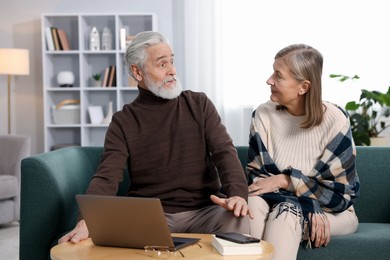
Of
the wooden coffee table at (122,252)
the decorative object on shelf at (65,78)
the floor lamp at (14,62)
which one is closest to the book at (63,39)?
the decorative object on shelf at (65,78)

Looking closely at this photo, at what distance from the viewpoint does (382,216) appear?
3.21m

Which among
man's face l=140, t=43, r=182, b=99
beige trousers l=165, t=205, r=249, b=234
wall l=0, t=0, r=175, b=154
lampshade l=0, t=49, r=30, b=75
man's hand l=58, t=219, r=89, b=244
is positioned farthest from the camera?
wall l=0, t=0, r=175, b=154

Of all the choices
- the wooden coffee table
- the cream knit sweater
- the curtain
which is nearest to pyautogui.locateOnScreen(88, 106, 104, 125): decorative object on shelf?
the curtain

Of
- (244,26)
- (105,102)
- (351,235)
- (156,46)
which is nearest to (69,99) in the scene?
(105,102)

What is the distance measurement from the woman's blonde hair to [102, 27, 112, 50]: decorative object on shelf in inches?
157

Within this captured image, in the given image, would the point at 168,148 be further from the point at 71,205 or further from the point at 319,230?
the point at 319,230

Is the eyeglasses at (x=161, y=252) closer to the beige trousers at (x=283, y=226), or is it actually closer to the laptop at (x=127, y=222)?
the laptop at (x=127, y=222)

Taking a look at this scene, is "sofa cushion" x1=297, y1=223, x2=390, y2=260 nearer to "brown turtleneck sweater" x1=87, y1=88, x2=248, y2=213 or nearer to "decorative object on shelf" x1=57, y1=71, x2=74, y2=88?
"brown turtleneck sweater" x1=87, y1=88, x2=248, y2=213

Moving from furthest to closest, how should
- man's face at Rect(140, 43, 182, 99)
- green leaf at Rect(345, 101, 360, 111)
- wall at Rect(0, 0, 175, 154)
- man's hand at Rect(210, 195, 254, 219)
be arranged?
wall at Rect(0, 0, 175, 154)
green leaf at Rect(345, 101, 360, 111)
man's face at Rect(140, 43, 182, 99)
man's hand at Rect(210, 195, 254, 219)

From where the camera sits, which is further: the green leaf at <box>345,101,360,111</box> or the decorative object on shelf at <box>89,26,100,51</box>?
the decorative object on shelf at <box>89,26,100,51</box>

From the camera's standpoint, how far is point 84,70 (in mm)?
6719

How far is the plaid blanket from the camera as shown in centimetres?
278

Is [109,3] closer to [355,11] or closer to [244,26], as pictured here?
[244,26]

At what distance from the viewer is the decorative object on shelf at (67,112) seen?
668cm
